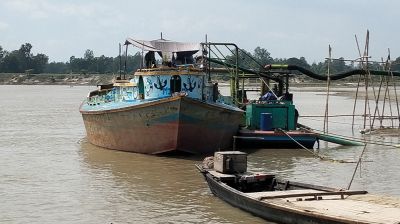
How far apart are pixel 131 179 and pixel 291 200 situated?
668 centimetres

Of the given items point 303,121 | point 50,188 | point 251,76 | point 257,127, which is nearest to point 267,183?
point 50,188

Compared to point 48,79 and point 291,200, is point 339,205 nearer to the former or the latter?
point 291,200

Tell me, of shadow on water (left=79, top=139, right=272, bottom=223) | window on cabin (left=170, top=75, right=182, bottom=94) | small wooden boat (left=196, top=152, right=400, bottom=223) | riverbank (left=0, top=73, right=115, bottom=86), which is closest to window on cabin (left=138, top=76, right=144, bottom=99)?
window on cabin (left=170, top=75, right=182, bottom=94)

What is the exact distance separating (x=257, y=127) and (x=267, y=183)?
1037 cm

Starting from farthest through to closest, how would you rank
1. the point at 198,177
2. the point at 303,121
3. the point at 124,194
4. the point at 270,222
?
the point at 303,121 < the point at 198,177 < the point at 124,194 < the point at 270,222

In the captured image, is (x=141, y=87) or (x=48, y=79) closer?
(x=141, y=87)

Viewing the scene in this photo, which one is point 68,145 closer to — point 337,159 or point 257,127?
point 257,127

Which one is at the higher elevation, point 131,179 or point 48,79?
point 48,79

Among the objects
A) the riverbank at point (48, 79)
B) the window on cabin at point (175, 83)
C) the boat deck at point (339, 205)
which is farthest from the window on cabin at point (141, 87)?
the riverbank at point (48, 79)

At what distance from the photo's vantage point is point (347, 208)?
10.1 meters

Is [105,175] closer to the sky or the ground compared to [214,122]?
closer to the ground

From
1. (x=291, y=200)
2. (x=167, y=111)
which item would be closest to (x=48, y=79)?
(x=167, y=111)

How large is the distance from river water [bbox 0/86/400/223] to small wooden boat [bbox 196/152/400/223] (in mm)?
427

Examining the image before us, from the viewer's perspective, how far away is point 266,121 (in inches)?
883
